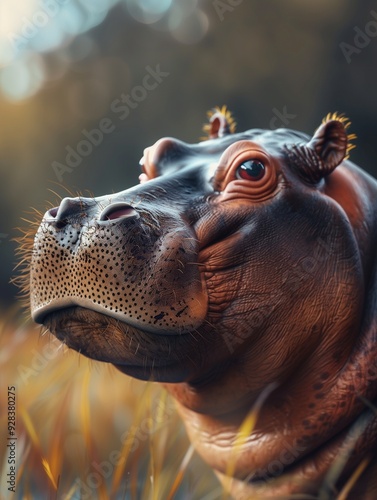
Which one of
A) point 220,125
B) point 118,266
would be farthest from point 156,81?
point 118,266

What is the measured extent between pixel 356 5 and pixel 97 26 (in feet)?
6.59

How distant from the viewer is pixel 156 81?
4.82m

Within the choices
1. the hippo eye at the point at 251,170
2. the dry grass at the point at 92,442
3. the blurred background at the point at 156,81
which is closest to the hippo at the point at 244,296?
the hippo eye at the point at 251,170

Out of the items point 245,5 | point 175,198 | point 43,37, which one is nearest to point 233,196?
point 175,198

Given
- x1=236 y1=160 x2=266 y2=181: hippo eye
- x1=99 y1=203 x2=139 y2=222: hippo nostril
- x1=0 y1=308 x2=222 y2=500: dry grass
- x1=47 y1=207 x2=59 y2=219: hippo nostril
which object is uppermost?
x1=47 y1=207 x2=59 y2=219: hippo nostril

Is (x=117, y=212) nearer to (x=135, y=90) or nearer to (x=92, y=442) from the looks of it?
(x=92, y=442)

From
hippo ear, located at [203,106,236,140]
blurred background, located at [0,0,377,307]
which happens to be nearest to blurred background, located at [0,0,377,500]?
blurred background, located at [0,0,377,307]

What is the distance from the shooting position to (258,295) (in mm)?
1439

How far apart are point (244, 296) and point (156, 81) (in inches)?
142

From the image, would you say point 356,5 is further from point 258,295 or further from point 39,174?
point 258,295

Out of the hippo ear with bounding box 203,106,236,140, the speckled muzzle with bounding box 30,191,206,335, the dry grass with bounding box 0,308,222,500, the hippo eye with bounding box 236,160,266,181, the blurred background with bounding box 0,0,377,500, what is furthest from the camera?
the blurred background with bounding box 0,0,377,500

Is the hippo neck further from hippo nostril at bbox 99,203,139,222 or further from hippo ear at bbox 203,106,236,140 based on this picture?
hippo ear at bbox 203,106,236,140

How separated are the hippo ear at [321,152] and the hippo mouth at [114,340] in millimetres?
449

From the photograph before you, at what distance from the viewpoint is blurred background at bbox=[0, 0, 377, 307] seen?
4059 mm
